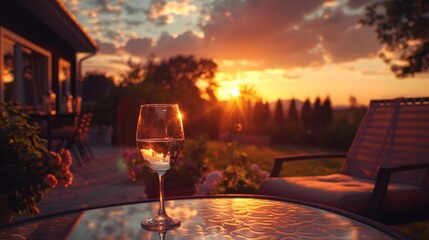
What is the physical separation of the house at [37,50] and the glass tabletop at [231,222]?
17.2 ft

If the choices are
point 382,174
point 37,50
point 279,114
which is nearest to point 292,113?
point 279,114

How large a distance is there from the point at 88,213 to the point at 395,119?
268cm

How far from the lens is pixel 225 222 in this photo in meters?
1.21

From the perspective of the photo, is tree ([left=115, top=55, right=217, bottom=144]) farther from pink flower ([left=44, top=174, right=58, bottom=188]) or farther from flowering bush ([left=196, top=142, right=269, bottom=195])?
pink flower ([left=44, top=174, right=58, bottom=188])

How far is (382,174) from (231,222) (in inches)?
52.3

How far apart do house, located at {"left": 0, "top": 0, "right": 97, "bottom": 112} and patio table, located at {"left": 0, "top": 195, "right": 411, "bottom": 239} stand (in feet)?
17.1

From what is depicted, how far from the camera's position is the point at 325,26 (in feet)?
41.0

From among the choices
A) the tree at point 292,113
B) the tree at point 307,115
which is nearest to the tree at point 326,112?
the tree at point 307,115

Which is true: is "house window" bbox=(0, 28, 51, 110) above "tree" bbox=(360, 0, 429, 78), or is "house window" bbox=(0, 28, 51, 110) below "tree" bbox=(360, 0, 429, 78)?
below

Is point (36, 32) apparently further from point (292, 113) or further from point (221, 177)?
point (292, 113)

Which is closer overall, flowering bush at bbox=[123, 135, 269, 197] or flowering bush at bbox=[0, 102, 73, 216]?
flowering bush at bbox=[0, 102, 73, 216]

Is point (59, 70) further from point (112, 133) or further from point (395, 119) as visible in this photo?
point (395, 119)

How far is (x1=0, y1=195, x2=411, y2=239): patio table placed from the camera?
3.59ft

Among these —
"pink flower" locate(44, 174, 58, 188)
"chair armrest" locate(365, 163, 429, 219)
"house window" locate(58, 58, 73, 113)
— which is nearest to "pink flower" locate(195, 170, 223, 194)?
"pink flower" locate(44, 174, 58, 188)
